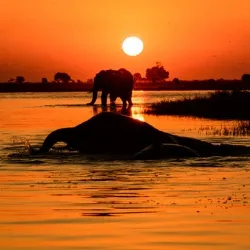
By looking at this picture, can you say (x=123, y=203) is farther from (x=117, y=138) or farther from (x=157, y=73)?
(x=157, y=73)

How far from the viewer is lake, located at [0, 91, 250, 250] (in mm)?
8469

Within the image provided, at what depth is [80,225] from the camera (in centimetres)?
920

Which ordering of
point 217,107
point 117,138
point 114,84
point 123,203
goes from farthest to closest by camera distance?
point 114,84, point 217,107, point 117,138, point 123,203

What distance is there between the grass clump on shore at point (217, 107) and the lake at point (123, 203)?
18.7 m

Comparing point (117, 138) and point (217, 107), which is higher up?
point (117, 138)

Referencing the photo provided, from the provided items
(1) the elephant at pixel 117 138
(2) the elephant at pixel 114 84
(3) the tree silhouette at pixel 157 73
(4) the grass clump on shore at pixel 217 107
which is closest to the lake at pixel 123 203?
(1) the elephant at pixel 117 138

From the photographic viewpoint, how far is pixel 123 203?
10680mm

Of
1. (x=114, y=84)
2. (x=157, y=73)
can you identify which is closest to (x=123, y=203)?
(x=114, y=84)

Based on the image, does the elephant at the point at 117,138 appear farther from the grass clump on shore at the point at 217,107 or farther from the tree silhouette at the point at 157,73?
the tree silhouette at the point at 157,73

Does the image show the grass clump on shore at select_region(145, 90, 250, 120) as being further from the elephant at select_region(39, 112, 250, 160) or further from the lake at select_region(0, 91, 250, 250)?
the lake at select_region(0, 91, 250, 250)

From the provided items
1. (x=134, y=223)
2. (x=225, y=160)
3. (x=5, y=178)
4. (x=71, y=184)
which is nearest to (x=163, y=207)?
(x=134, y=223)

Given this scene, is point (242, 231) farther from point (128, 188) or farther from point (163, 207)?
point (128, 188)

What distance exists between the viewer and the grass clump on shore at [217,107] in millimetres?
34500

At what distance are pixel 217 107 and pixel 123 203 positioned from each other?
25859mm
